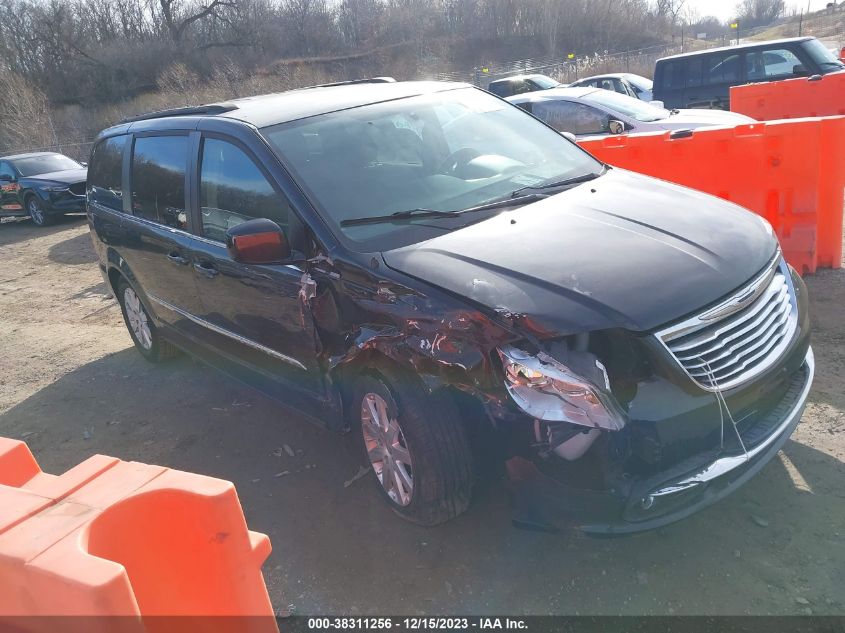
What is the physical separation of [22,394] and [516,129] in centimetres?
443

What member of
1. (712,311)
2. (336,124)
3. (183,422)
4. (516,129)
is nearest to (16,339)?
(183,422)

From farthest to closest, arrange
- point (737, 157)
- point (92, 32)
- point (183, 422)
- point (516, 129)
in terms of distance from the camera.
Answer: point (92, 32), point (737, 157), point (183, 422), point (516, 129)

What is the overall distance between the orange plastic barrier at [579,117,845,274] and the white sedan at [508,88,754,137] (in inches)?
137

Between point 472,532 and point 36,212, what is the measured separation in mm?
14417

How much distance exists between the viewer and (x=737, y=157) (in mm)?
5590

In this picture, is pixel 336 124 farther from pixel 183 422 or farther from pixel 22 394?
pixel 22 394

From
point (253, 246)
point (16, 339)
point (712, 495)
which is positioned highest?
point (253, 246)

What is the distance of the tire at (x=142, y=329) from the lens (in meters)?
5.55

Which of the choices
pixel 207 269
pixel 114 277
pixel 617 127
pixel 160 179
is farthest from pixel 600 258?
pixel 617 127

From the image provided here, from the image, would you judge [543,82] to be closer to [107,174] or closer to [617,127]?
[617,127]

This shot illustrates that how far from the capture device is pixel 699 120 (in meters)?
9.08

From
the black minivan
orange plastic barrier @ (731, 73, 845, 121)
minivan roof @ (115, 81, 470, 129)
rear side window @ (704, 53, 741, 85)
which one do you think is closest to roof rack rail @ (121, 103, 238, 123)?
minivan roof @ (115, 81, 470, 129)

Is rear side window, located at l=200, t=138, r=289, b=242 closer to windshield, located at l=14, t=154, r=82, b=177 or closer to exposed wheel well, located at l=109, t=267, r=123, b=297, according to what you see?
exposed wheel well, located at l=109, t=267, r=123, b=297

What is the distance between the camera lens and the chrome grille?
251cm
